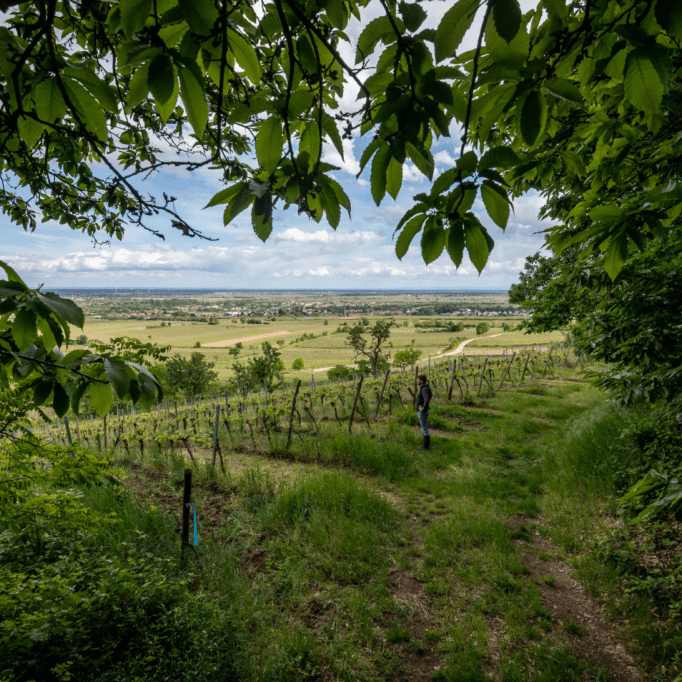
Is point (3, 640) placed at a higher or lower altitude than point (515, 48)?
lower

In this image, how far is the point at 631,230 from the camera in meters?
1.32

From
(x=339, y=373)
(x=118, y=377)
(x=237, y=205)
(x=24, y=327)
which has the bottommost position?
(x=339, y=373)

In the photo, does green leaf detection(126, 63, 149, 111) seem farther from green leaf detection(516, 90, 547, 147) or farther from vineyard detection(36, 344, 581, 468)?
vineyard detection(36, 344, 581, 468)

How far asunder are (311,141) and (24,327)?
3.49ft

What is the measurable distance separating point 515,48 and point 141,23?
851 mm

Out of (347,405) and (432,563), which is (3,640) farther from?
(347,405)

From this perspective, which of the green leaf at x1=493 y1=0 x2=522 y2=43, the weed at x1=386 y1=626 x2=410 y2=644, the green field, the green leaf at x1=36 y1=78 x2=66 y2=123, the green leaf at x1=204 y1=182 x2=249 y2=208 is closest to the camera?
the green leaf at x1=493 y1=0 x2=522 y2=43

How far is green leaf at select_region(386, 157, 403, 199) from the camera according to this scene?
0.94 meters

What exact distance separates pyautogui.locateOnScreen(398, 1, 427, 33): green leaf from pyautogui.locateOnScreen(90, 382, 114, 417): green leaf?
1554 mm

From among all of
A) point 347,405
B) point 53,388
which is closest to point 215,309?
point 347,405

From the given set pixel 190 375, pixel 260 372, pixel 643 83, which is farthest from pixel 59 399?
pixel 190 375

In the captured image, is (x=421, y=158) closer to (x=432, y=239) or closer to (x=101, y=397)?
(x=432, y=239)

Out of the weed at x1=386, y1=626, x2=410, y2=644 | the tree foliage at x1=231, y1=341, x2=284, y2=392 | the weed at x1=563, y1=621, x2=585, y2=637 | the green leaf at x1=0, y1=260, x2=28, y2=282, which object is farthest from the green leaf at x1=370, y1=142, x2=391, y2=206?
the tree foliage at x1=231, y1=341, x2=284, y2=392

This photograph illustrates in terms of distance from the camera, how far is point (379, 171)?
91 cm
